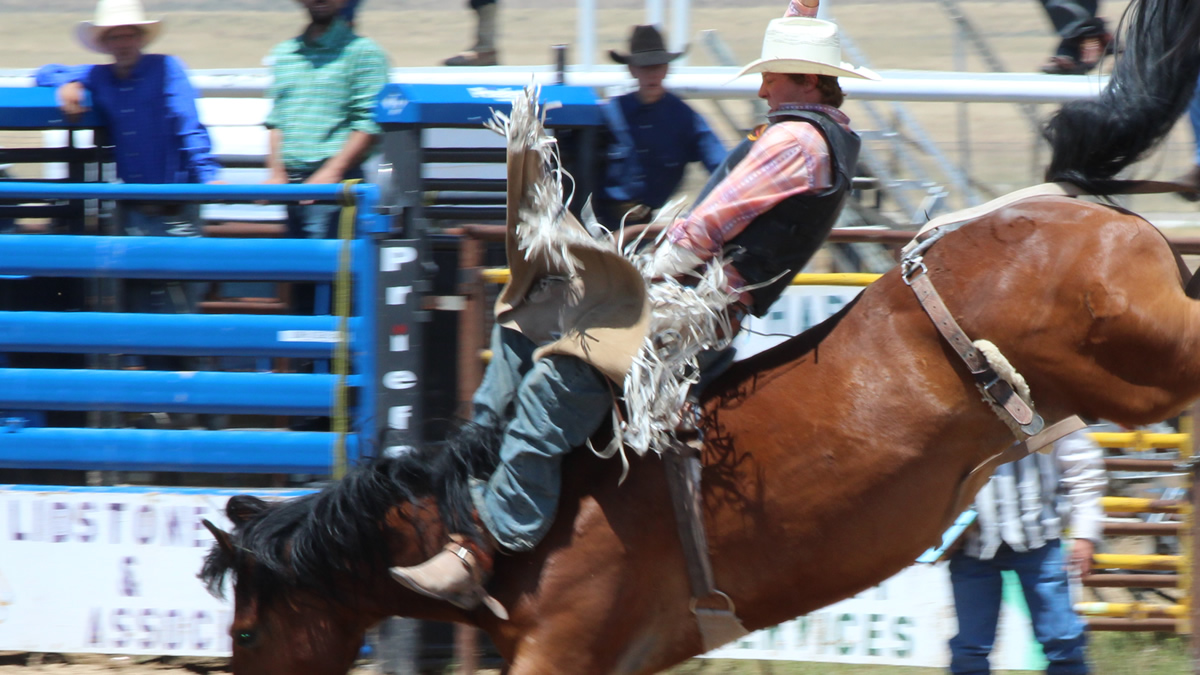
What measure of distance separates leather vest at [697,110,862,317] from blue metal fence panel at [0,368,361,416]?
192cm

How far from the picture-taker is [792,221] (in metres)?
3.09

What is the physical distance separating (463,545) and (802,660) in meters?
2.03

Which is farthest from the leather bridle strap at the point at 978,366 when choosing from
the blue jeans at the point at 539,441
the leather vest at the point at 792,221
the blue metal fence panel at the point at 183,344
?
the blue metal fence panel at the point at 183,344

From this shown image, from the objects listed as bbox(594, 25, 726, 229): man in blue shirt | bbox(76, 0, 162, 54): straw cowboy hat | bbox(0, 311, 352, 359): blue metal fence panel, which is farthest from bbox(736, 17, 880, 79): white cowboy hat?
bbox(76, 0, 162, 54): straw cowboy hat

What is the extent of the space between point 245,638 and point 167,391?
1538 millimetres

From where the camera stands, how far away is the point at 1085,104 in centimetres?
320

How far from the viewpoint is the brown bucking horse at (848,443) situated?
2.94 meters

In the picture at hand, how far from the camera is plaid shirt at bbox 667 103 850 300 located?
118 inches

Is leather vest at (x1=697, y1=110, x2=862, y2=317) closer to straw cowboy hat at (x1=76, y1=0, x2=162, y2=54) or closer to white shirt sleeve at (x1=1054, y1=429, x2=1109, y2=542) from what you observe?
white shirt sleeve at (x1=1054, y1=429, x2=1109, y2=542)

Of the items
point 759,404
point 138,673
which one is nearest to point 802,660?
point 759,404

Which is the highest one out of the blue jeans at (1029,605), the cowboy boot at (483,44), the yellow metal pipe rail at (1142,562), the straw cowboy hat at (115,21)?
the straw cowboy hat at (115,21)

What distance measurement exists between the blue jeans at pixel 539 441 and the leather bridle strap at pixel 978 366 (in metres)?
0.84

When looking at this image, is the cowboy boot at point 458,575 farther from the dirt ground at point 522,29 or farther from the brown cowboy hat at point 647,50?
the dirt ground at point 522,29

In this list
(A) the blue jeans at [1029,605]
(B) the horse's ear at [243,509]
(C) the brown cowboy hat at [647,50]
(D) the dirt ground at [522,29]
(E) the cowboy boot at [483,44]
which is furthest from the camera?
(D) the dirt ground at [522,29]
